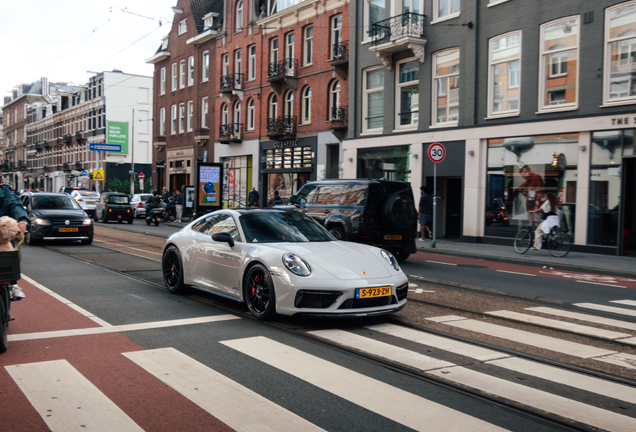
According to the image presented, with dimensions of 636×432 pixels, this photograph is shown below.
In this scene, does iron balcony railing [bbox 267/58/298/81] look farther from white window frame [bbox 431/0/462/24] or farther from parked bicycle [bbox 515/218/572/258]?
parked bicycle [bbox 515/218/572/258]

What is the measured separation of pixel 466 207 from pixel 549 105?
15.3 feet

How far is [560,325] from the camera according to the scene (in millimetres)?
7129

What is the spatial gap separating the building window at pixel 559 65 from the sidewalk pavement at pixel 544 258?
482cm

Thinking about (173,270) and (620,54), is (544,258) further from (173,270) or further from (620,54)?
(173,270)

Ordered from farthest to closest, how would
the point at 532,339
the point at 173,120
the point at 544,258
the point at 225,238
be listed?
1. the point at 173,120
2. the point at 544,258
3. the point at 225,238
4. the point at 532,339

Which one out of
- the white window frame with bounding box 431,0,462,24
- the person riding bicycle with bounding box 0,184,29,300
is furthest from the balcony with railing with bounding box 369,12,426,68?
the person riding bicycle with bounding box 0,184,29,300

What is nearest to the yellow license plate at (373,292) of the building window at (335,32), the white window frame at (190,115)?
the building window at (335,32)

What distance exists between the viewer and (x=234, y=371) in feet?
16.2

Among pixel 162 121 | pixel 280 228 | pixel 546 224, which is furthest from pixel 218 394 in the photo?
pixel 162 121

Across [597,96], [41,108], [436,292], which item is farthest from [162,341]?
[41,108]

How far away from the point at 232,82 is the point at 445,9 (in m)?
18.1

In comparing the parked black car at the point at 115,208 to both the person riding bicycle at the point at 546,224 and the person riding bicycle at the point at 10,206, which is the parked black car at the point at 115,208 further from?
the person riding bicycle at the point at 10,206

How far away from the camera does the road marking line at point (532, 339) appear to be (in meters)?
5.87

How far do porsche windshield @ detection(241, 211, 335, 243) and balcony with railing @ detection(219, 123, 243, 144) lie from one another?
30.3 meters
